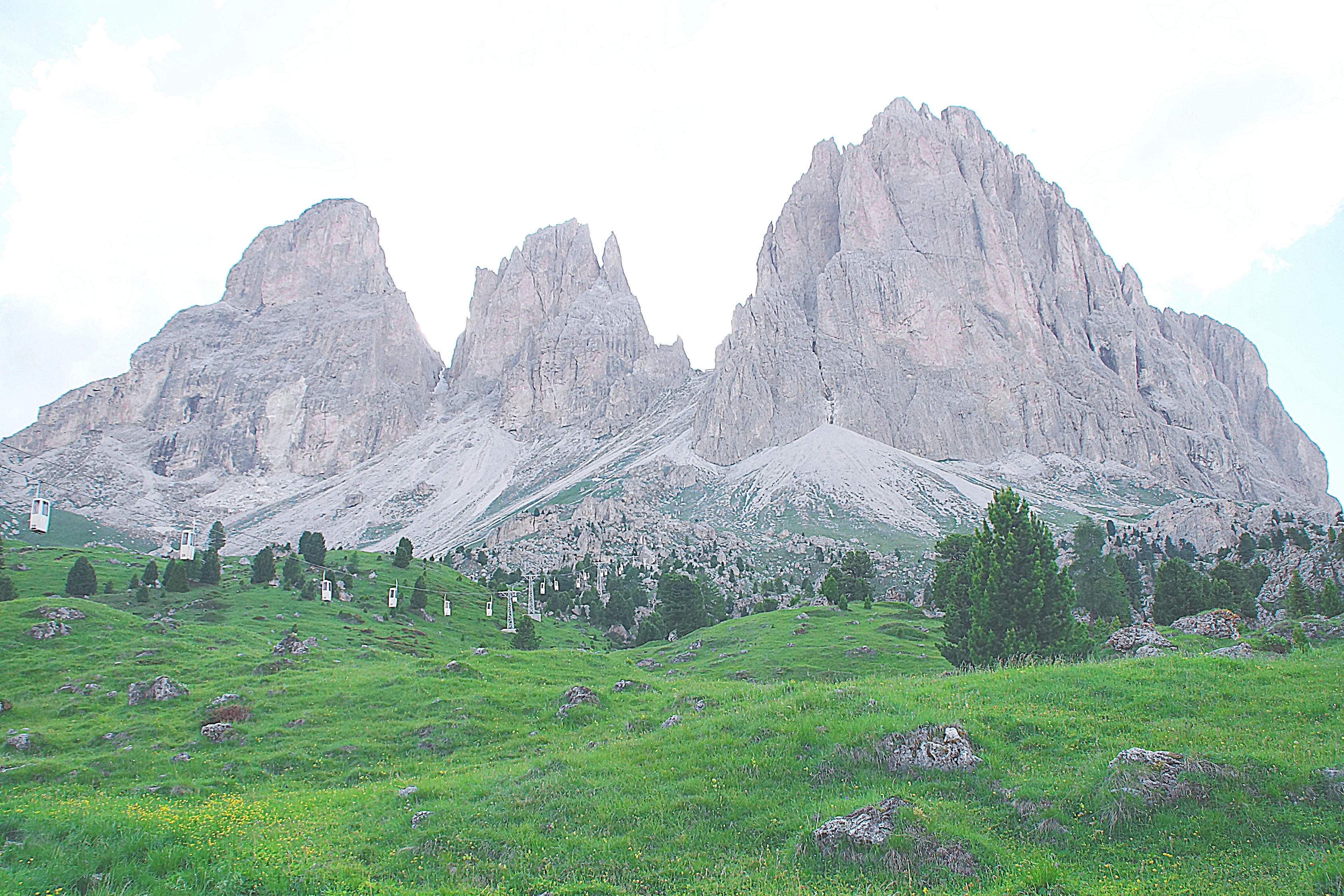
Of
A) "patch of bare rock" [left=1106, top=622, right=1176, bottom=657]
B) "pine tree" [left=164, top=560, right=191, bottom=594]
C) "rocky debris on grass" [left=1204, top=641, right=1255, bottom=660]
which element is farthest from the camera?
"pine tree" [left=164, top=560, right=191, bottom=594]

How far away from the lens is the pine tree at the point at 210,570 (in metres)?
63.7

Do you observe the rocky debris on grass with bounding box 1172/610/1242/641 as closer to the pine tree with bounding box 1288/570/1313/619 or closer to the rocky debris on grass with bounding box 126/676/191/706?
the pine tree with bounding box 1288/570/1313/619

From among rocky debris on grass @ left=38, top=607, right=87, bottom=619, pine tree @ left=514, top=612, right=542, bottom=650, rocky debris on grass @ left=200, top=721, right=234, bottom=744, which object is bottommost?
pine tree @ left=514, top=612, right=542, bottom=650

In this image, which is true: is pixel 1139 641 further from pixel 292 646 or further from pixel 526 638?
pixel 292 646

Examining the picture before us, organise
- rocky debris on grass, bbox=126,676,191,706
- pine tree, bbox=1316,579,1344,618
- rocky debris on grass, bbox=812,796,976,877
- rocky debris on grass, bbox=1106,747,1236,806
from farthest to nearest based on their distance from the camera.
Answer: pine tree, bbox=1316,579,1344,618 < rocky debris on grass, bbox=126,676,191,706 < rocky debris on grass, bbox=1106,747,1236,806 < rocky debris on grass, bbox=812,796,976,877

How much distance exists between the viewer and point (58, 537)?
194 meters

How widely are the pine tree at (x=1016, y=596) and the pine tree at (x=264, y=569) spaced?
5944cm

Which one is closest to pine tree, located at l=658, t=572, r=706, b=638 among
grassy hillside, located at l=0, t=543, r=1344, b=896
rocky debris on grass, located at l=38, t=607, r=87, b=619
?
grassy hillside, located at l=0, t=543, r=1344, b=896

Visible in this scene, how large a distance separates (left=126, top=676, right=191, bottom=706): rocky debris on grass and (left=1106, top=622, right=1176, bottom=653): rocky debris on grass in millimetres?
41451

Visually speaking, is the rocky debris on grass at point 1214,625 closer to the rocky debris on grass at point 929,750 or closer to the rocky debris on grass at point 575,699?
the rocky debris on grass at point 929,750

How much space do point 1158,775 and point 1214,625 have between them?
2839cm

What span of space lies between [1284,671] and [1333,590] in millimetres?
34934

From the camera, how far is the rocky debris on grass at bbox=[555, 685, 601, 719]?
27.1m

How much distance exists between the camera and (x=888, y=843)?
1274 centimetres
